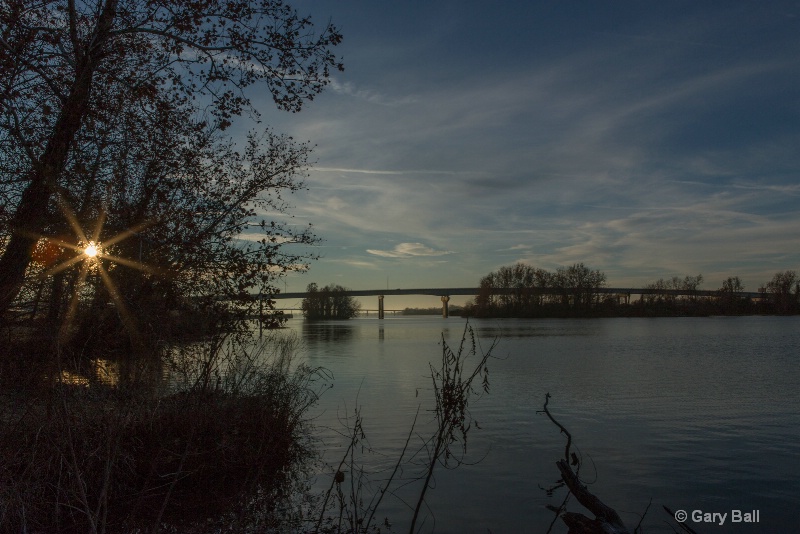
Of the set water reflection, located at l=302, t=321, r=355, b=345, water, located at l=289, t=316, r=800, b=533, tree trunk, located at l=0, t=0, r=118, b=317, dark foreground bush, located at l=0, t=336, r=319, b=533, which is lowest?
water reflection, located at l=302, t=321, r=355, b=345

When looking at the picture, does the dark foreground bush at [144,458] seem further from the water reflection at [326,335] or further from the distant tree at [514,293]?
the distant tree at [514,293]

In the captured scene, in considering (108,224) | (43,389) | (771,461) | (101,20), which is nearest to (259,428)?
(43,389)

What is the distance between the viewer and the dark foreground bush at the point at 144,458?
7809 mm

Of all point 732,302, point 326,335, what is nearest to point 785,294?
point 732,302

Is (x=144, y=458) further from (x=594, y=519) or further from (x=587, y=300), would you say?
(x=587, y=300)

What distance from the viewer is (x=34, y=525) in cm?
749

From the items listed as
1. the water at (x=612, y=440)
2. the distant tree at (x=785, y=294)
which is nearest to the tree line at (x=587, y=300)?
the distant tree at (x=785, y=294)

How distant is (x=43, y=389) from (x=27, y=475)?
109 inches

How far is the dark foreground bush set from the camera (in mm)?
7809

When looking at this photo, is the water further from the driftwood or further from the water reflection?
the water reflection

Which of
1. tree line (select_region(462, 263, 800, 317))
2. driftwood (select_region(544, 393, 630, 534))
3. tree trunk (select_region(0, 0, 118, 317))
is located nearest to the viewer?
driftwood (select_region(544, 393, 630, 534))

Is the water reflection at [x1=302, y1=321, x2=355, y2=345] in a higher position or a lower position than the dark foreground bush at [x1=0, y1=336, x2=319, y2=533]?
lower

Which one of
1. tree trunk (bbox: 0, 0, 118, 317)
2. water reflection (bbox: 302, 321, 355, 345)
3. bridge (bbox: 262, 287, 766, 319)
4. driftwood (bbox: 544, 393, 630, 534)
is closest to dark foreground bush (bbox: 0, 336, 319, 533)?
tree trunk (bbox: 0, 0, 118, 317)

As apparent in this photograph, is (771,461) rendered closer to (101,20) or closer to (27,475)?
(27,475)
